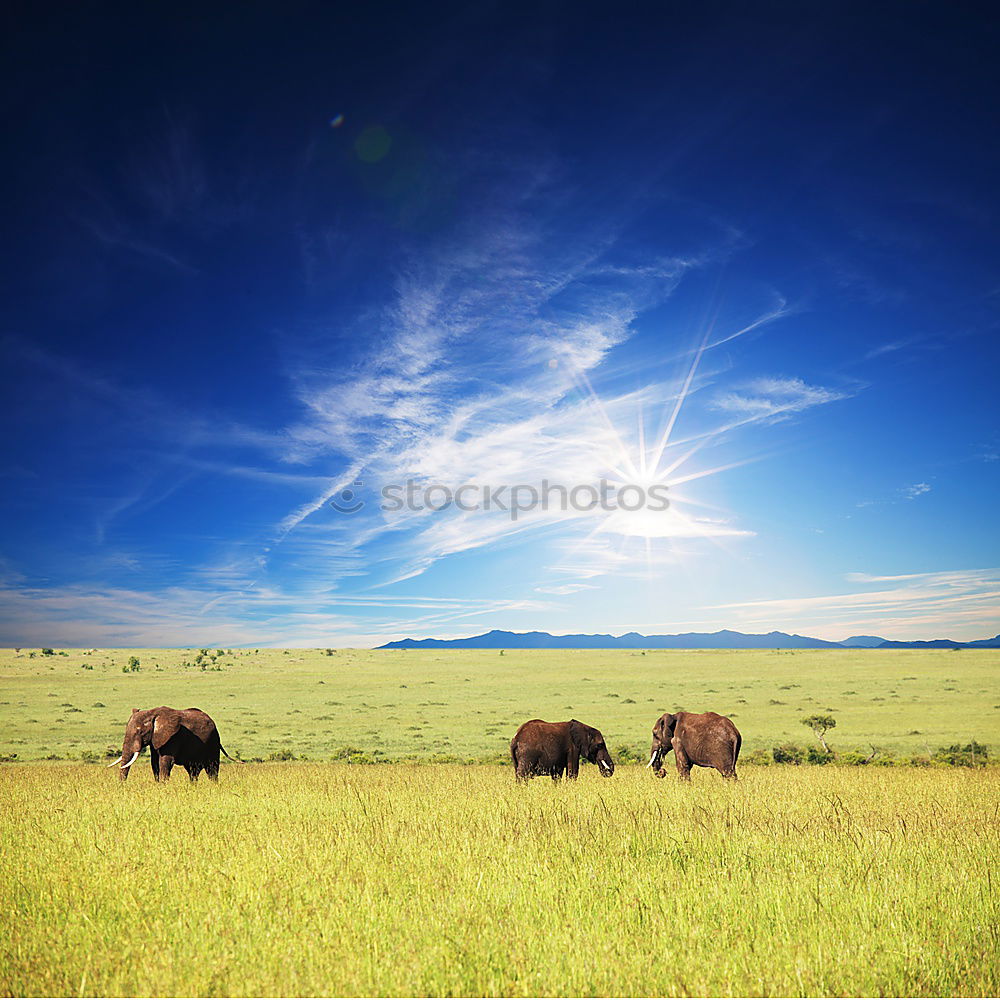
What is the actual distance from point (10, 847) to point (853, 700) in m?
57.8

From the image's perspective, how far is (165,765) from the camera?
15.6 m

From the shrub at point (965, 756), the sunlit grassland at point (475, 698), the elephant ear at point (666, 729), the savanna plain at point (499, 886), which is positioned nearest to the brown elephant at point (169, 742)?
the savanna plain at point (499, 886)

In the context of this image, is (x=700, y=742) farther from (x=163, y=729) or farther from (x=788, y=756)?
(x=788, y=756)

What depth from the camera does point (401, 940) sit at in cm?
540

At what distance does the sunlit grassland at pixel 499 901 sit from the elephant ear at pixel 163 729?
4.91 m

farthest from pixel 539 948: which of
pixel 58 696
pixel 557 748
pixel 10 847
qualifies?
pixel 58 696

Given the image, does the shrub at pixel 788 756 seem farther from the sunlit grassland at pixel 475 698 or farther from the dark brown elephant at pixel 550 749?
the dark brown elephant at pixel 550 749

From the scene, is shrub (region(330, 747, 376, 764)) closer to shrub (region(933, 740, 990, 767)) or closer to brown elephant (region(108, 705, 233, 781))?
brown elephant (region(108, 705, 233, 781))

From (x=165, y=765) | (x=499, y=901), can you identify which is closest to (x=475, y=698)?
(x=165, y=765)

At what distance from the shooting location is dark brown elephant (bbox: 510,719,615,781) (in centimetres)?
1553

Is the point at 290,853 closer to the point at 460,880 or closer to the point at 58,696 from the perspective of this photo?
the point at 460,880

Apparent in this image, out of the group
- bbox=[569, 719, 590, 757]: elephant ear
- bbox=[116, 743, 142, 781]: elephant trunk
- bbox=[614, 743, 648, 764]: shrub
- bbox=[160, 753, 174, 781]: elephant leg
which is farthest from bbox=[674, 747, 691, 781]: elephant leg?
bbox=[116, 743, 142, 781]: elephant trunk

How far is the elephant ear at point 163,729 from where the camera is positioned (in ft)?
51.9

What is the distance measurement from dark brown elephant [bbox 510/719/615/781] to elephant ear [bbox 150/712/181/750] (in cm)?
775
